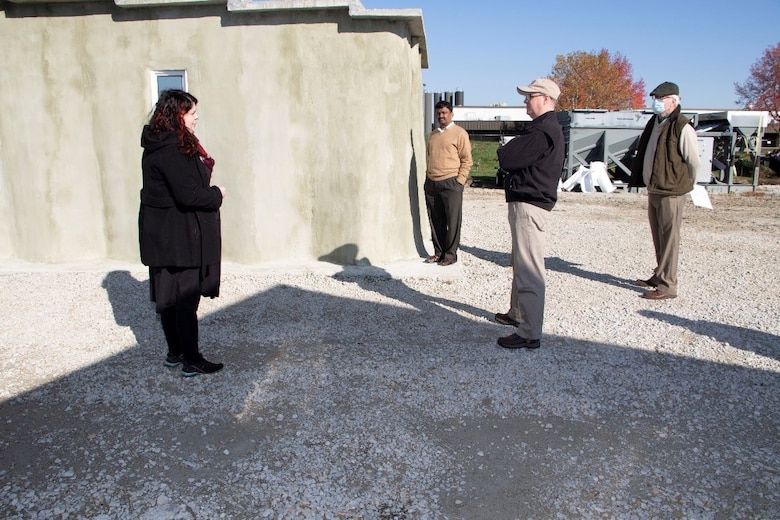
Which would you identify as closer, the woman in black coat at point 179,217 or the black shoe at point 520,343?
the woman in black coat at point 179,217

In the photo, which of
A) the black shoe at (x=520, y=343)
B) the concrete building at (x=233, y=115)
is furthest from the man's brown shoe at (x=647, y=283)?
the concrete building at (x=233, y=115)

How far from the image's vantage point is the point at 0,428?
11.4ft

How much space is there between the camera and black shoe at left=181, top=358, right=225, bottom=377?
13.6 feet

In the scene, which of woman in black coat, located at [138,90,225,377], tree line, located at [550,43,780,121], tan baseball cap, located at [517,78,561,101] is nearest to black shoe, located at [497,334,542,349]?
tan baseball cap, located at [517,78,561,101]

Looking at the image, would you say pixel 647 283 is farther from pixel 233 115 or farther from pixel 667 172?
pixel 233 115

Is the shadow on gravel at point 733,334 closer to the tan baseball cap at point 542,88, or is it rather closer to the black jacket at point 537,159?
the black jacket at point 537,159

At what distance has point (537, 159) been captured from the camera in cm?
441

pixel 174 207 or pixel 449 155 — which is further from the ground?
pixel 449 155

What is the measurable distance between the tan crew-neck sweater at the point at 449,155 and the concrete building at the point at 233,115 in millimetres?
333

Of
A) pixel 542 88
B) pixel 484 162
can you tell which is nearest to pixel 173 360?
pixel 542 88

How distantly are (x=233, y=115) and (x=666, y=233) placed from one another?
471 centimetres

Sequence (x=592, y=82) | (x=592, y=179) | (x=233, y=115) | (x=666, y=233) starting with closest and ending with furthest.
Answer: (x=666, y=233)
(x=233, y=115)
(x=592, y=179)
(x=592, y=82)

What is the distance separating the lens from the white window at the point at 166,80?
688cm

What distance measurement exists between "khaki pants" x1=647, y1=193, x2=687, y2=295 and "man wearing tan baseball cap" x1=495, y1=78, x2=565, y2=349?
6.56ft
